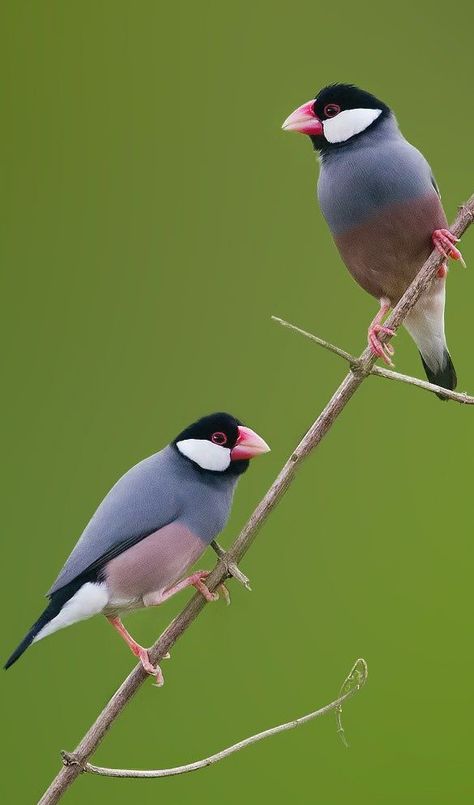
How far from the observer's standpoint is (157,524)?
1.25m

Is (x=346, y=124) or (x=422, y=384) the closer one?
(x=422, y=384)

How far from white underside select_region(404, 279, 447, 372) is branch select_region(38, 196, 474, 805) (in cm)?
41

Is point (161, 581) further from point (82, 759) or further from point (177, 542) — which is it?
point (82, 759)

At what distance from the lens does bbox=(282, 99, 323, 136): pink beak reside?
4.13ft

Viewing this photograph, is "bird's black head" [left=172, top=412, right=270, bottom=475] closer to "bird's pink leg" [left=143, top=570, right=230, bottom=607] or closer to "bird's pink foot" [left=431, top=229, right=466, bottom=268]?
"bird's pink leg" [left=143, top=570, right=230, bottom=607]

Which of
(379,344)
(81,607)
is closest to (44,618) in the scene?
(81,607)

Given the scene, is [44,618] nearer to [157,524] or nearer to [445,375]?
[157,524]

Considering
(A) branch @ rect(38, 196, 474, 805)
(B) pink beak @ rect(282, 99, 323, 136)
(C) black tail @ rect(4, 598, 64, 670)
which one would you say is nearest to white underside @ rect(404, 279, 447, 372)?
(B) pink beak @ rect(282, 99, 323, 136)

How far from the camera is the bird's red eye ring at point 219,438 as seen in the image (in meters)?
1.26

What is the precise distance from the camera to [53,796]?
3.04 ft

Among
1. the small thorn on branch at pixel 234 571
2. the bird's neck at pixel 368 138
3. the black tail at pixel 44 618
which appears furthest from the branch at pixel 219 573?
the bird's neck at pixel 368 138

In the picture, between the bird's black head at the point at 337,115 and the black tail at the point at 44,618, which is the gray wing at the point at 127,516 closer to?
the black tail at the point at 44,618

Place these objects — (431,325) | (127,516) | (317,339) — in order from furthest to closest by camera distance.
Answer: (431,325) < (127,516) < (317,339)

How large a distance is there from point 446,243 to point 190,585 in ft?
1.80
